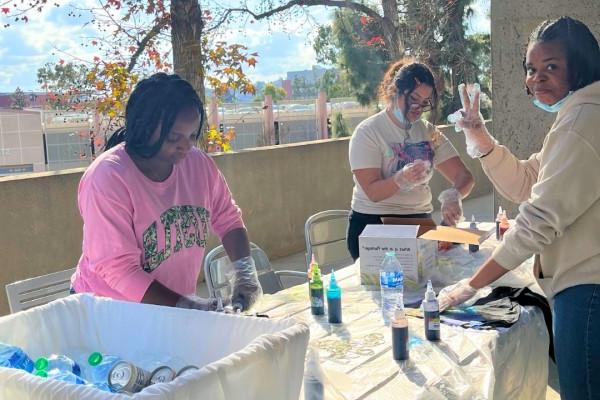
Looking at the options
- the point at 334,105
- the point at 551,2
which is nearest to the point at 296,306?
the point at 551,2

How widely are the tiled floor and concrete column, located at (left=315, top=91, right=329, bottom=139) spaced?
287 inches

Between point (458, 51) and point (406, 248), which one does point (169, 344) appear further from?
point (458, 51)

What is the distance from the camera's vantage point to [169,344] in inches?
60.6

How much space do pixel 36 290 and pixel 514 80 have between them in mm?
3623

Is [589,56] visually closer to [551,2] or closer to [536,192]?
[536,192]

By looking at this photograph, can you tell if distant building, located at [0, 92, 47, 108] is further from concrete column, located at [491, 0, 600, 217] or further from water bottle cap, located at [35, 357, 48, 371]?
water bottle cap, located at [35, 357, 48, 371]

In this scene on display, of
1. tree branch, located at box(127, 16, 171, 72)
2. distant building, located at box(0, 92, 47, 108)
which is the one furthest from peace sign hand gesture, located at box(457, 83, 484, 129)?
distant building, located at box(0, 92, 47, 108)

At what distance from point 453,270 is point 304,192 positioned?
3805 mm

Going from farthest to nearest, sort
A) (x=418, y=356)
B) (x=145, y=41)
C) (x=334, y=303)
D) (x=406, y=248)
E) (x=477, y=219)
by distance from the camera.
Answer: (x=477, y=219) → (x=145, y=41) → (x=406, y=248) → (x=334, y=303) → (x=418, y=356)

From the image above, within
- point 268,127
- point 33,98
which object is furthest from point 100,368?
point 268,127

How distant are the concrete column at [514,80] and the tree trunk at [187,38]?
2460 millimetres

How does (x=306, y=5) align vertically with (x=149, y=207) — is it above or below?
above

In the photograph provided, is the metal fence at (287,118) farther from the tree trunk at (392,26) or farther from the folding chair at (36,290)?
the folding chair at (36,290)

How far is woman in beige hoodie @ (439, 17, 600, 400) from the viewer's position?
1900 mm
